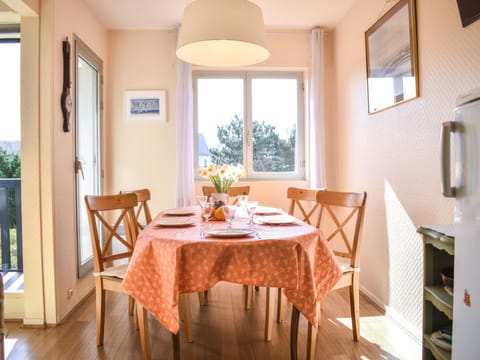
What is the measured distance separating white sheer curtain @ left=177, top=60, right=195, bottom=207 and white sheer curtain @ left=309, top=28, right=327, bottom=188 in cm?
131

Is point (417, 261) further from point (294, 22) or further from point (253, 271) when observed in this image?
point (294, 22)

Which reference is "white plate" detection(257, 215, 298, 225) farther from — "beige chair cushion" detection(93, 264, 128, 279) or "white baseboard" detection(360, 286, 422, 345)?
"white baseboard" detection(360, 286, 422, 345)

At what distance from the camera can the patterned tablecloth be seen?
159 cm

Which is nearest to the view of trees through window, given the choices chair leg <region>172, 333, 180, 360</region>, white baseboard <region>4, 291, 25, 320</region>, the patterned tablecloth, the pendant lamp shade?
the pendant lamp shade

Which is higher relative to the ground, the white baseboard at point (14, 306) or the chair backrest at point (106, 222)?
the chair backrest at point (106, 222)

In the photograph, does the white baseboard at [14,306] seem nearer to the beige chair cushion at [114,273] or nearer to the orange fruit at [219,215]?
the beige chair cushion at [114,273]

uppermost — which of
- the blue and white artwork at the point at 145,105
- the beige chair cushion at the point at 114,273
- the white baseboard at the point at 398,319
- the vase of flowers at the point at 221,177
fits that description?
the blue and white artwork at the point at 145,105

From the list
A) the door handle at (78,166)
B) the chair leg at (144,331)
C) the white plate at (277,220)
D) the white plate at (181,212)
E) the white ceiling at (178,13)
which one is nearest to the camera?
the chair leg at (144,331)

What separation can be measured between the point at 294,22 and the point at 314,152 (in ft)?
4.44

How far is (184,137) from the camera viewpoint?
3689mm

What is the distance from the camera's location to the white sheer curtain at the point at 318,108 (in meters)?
3.76

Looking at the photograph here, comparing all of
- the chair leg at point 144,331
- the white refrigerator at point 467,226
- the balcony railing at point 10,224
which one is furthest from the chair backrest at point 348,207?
the balcony railing at point 10,224

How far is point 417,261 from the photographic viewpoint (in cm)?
228

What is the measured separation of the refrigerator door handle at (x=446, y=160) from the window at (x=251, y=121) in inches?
108
